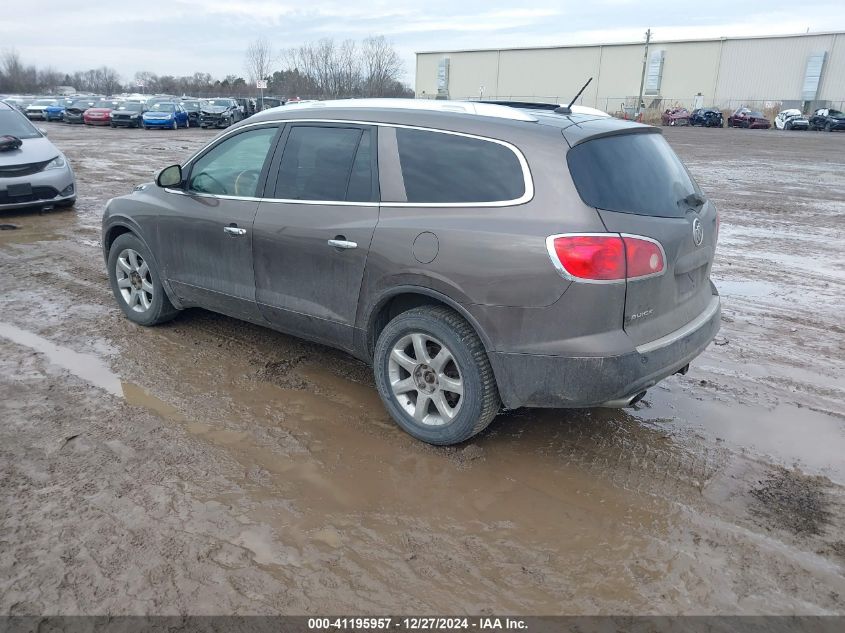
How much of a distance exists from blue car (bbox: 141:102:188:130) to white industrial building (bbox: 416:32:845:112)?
136 ft

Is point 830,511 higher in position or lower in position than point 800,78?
lower

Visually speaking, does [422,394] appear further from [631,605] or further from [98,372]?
[98,372]

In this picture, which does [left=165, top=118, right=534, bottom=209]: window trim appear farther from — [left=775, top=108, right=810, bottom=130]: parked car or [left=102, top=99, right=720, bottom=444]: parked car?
[left=775, top=108, right=810, bottom=130]: parked car

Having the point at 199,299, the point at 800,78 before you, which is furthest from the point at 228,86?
the point at 199,299

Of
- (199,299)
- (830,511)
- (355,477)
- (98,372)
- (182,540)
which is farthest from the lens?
(199,299)

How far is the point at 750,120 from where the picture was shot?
46.3 metres

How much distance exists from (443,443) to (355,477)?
545mm

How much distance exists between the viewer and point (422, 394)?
3791 millimetres

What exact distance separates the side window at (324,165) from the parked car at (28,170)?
760 centimetres

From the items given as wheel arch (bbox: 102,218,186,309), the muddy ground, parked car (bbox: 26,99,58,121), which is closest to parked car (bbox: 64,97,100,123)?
parked car (bbox: 26,99,58,121)

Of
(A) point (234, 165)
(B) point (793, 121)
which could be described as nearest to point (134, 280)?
(A) point (234, 165)

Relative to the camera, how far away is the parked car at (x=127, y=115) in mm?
35875

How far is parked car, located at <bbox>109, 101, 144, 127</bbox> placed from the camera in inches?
1412

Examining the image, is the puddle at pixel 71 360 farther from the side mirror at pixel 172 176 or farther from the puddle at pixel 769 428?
the puddle at pixel 769 428
